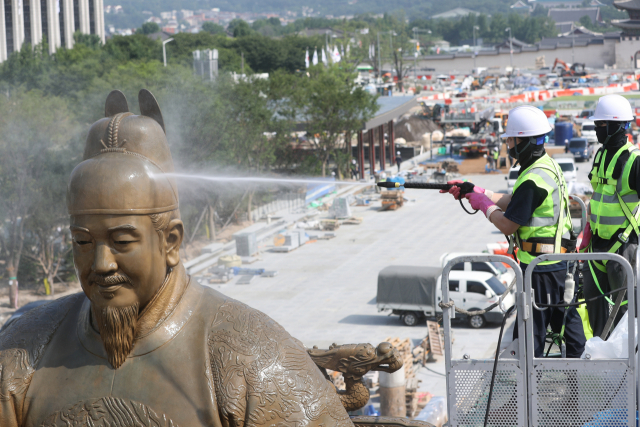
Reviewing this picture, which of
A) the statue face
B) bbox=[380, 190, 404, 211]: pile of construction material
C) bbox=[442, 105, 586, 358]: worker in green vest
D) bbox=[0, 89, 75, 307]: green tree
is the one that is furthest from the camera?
bbox=[380, 190, 404, 211]: pile of construction material

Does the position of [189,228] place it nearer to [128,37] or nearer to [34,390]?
[34,390]

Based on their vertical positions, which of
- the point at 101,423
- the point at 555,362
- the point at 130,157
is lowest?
the point at 555,362

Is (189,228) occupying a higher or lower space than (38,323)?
lower

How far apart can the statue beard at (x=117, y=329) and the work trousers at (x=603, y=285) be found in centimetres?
443

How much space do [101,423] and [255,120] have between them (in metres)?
34.6

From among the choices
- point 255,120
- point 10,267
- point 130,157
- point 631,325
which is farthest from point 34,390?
point 255,120

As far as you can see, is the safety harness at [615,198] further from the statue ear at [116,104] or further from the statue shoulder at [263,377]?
the statue ear at [116,104]

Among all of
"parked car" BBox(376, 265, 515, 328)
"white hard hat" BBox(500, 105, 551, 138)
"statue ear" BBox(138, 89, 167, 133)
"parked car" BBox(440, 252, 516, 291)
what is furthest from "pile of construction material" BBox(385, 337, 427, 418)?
"statue ear" BBox(138, 89, 167, 133)

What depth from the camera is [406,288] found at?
2295 cm

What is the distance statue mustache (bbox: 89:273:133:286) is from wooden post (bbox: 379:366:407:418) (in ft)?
40.4

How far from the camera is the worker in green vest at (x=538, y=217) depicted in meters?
5.89

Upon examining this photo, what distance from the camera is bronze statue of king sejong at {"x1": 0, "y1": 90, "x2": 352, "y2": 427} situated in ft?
10.8

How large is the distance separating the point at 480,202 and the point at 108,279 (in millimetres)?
3574

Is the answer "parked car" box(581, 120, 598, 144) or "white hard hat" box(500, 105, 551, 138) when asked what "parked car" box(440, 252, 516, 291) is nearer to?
"white hard hat" box(500, 105, 551, 138)
